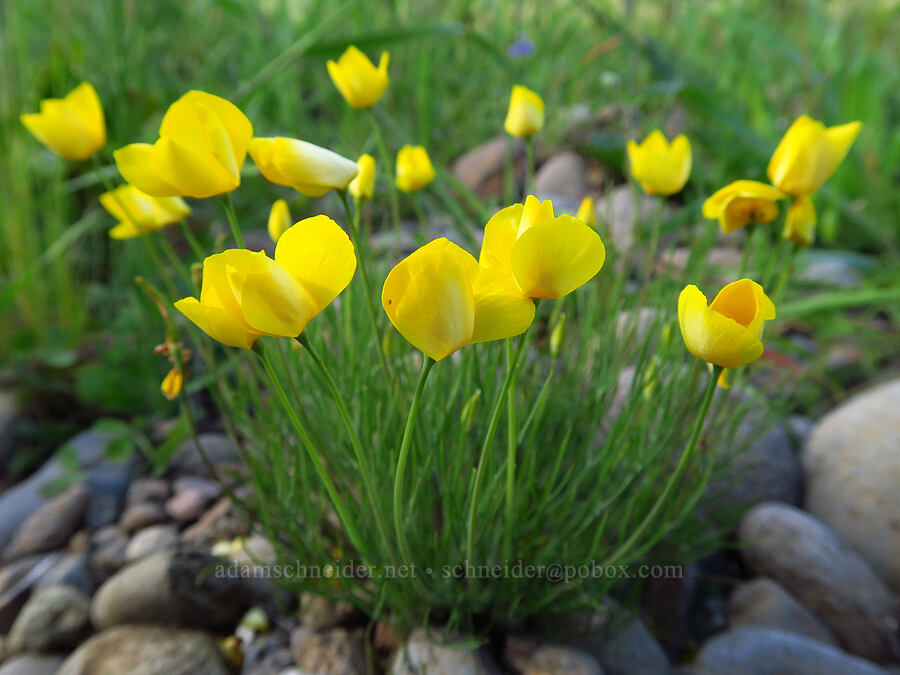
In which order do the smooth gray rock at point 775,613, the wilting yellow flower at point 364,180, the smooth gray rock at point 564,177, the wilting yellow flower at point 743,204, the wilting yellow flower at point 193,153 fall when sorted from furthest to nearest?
the smooth gray rock at point 564,177, the smooth gray rock at point 775,613, the wilting yellow flower at point 364,180, the wilting yellow flower at point 743,204, the wilting yellow flower at point 193,153

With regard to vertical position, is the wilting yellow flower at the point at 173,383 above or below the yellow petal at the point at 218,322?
below

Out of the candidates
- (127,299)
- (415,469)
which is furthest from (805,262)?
(127,299)

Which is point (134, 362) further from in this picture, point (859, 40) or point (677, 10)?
point (677, 10)

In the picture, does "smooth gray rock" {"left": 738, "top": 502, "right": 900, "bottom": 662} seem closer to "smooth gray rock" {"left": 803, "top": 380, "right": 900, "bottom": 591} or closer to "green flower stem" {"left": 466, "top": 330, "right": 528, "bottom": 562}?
"smooth gray rock" {"left": 803, "top": 380, "right": 900, "bottom": 591}

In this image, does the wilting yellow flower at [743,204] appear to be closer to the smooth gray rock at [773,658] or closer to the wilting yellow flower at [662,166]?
the wilting yellow flower at [662,166]

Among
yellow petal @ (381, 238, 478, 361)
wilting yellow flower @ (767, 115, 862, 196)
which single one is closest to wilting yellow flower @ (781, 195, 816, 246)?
wilting yellow flower @ (767, 115, 862, 196)

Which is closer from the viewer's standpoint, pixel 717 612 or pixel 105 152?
pixel 717 612

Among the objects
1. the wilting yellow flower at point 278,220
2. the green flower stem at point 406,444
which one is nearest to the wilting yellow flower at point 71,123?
the wilting yellow flower at point 278,220
